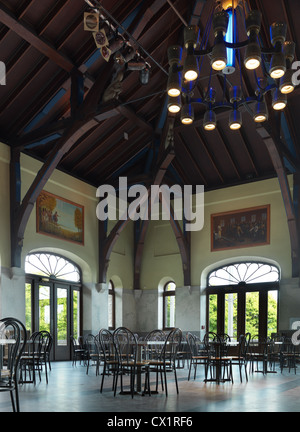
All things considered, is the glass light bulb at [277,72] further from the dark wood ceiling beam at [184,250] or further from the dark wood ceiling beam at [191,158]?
the dark wood ceiling beam at [184,250]

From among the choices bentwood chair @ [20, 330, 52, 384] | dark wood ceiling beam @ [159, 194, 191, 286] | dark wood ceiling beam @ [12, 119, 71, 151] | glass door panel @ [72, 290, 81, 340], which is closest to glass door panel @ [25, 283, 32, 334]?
glass door panel @ [72, 290, 81, 340]

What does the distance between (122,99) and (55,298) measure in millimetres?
6906

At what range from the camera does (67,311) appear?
1501 centimetres

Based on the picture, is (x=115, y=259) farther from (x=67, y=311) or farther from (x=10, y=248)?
(x=10, y=248)

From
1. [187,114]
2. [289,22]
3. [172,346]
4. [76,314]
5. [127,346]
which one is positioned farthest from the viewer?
[76,314]

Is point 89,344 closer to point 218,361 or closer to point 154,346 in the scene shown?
point 154,346

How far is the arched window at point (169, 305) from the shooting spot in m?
17.6

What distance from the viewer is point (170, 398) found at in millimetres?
6141

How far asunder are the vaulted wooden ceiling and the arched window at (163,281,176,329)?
440 centimetres

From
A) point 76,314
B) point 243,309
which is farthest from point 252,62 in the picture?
point 76,314

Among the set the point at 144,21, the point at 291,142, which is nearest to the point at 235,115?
the point at 144,21

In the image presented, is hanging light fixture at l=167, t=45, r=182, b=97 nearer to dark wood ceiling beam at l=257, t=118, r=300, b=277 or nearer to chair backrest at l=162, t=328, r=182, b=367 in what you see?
chair backrest at l=162, t=328, r=182, b=367
